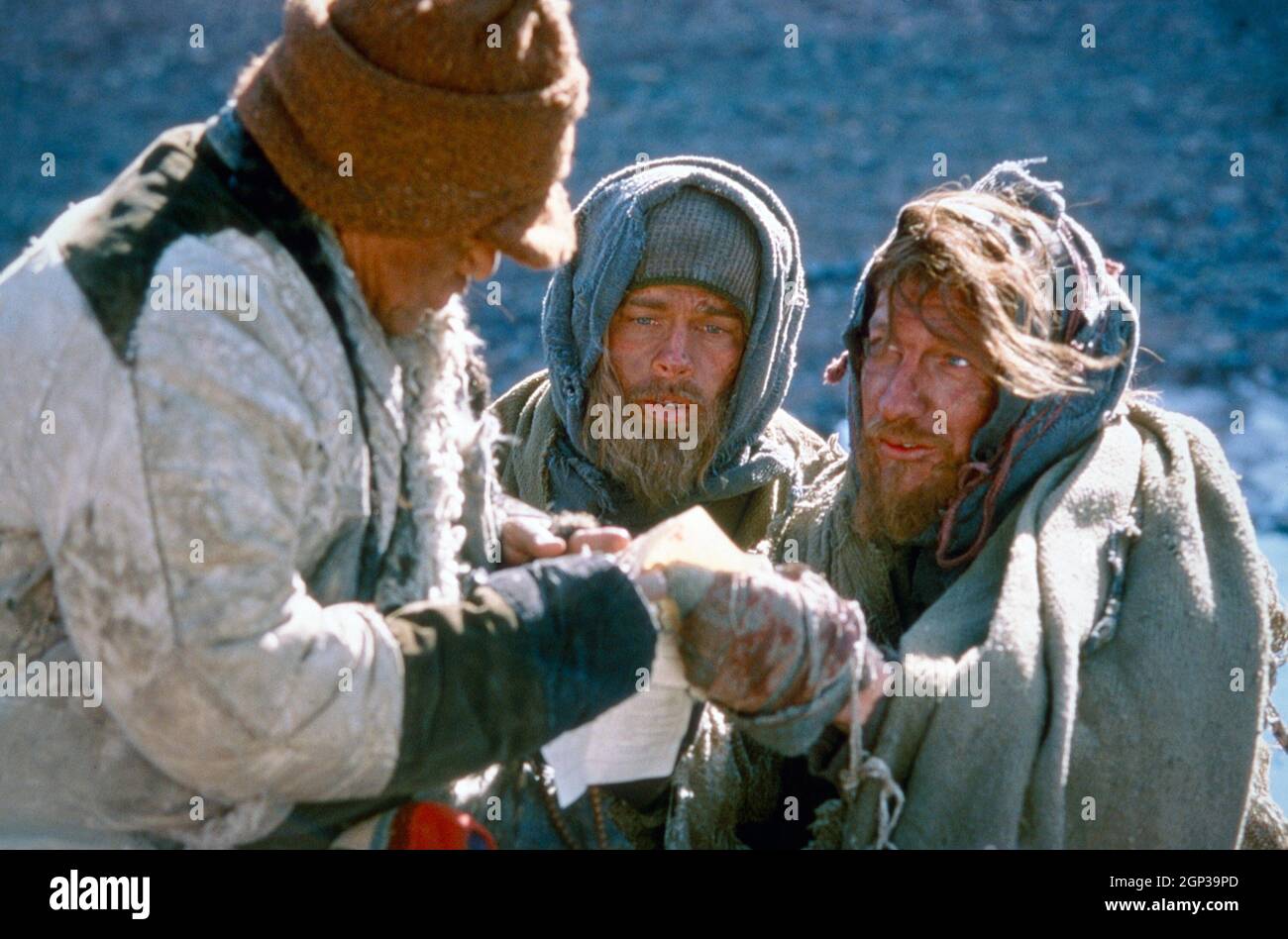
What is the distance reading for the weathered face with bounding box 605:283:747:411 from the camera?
4590mm

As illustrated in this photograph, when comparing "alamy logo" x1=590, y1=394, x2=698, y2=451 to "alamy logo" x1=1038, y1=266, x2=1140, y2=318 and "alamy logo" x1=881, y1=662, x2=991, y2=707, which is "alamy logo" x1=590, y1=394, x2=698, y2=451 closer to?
"alamy logo" x1=1038, y1=266, x2=1140, y2=318

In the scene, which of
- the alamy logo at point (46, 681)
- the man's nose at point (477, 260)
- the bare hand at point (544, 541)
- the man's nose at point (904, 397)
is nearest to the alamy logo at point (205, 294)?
the man's nose at point (477, 260)

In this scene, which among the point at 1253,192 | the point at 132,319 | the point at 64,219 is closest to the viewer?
the point at 132,319

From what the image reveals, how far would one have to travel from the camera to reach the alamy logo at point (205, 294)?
8.32 ft

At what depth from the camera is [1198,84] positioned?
1220cm

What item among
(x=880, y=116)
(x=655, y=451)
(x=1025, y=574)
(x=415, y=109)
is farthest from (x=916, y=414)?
(x=880, y=116)

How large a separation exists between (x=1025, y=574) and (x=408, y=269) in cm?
145

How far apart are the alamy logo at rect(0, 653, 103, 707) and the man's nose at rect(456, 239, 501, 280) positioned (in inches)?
34.1

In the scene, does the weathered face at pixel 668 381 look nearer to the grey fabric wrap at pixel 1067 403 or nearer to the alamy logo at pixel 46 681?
the grey fabric wrap at pixel 1067 403

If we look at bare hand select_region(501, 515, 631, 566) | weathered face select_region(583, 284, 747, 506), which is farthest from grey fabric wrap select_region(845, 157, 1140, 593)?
bare hand select_region(501, 515, 631, 566)

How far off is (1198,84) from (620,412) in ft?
29.1

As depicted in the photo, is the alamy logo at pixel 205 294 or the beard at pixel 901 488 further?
the beard at pixel 901 488

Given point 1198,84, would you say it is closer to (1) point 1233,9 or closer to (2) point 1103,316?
(1) point 1233,9
